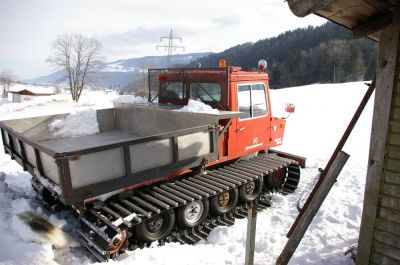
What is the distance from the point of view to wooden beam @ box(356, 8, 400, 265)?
10.5ft

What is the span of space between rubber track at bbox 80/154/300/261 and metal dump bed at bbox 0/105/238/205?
0.32m

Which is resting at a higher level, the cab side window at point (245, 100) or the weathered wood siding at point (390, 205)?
the cab side window at point (245, 100)

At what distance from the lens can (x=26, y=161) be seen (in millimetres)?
5180

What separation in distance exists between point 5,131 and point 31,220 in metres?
2.21

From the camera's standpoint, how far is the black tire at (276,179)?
22.1 feet

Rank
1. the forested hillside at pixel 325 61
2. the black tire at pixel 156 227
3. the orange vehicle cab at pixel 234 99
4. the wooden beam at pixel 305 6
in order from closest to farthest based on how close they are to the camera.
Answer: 1. the wooden beam at pixel 305 6
2. the black tire at pixel 156 227
3. the orange vehicle cab at pixel 234 99
4. the forested hillside at pixel 325 61

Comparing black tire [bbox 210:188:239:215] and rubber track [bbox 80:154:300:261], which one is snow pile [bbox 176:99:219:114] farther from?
black tire [bbox 210:188:239:215]

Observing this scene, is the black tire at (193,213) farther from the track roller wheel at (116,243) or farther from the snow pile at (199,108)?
the snow pile at (199,108)

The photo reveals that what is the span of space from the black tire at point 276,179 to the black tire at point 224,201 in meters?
1.16

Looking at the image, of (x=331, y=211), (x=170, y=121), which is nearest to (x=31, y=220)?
(x=170, y=121)

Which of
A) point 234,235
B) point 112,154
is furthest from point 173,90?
point 234,235

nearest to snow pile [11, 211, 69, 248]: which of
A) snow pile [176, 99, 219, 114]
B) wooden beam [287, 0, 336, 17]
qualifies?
snow pile [176, 99, 219, 114]

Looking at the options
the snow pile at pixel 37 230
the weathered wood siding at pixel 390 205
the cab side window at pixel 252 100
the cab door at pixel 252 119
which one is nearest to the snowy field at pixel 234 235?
the snow pile at pixel 37 230

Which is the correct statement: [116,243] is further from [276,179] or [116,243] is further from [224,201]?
[276,179]
